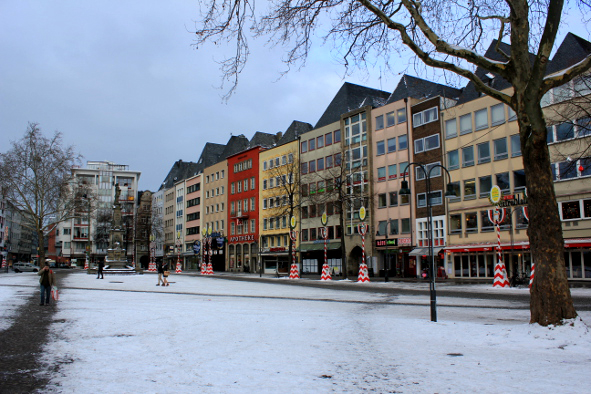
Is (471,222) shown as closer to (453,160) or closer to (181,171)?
(453,160)

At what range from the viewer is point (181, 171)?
117 metres

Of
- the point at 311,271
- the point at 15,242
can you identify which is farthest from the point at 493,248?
the point at 15,242

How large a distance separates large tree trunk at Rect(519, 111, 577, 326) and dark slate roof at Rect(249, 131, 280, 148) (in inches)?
2801

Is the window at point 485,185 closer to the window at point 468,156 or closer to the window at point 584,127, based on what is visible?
the window at point 468,156

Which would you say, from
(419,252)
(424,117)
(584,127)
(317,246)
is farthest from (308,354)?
(317,246)

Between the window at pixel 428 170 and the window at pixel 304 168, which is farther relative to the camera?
the window at pixel 304 168

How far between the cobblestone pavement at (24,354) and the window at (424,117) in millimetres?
40834

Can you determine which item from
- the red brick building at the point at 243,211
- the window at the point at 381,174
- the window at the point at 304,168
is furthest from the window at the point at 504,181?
the red brick building at the point at 243,211

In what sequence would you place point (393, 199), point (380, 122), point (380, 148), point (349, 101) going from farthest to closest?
point (349, 101) → point (380, 122) → point (380, 148) → point (393, 199)

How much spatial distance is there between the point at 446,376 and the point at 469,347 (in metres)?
2.46

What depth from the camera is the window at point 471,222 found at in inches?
1721

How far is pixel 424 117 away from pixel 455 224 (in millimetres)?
10836

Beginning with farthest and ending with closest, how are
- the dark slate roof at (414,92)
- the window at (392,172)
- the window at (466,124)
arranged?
the window at (392,172), the dark slate roof at (414,92), the window at (466,124)

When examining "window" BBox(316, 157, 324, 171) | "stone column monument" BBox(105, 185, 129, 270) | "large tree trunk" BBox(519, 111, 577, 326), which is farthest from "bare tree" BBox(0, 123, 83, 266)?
"large tree trunk" BBox(519, 111, 577, 326)
